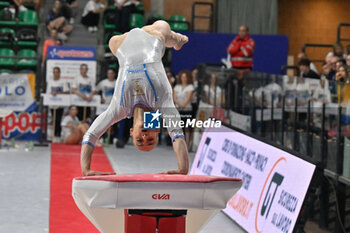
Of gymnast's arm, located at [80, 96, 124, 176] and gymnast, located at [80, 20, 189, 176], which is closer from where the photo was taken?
gymnast, located at [80, 20, 189, 176]

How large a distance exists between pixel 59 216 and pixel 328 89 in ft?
11.7

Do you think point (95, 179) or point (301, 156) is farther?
point (301, 156)

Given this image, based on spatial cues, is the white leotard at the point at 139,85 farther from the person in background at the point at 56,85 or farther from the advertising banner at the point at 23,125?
the advertising banner at the point at 23,125

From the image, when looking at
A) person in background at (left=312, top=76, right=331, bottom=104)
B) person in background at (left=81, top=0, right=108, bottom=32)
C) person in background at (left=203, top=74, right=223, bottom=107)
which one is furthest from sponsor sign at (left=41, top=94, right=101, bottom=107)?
person in background at (left=312, top=76, right=331, bottom=104)

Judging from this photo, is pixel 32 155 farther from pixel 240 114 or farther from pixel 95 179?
pixel 95 179

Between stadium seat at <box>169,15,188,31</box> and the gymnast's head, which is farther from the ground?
stadium seat at <box>169,15,188,31</box>

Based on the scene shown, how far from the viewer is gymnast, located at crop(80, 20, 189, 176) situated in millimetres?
4586

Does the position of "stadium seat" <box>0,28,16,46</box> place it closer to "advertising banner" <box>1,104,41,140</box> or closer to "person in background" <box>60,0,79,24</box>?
"person in background" <box>60,0,79,24</box>

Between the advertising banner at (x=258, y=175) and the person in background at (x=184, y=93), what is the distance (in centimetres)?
378

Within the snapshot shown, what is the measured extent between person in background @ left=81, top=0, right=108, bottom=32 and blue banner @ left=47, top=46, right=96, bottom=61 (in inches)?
161

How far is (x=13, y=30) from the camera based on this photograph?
55.0 feet

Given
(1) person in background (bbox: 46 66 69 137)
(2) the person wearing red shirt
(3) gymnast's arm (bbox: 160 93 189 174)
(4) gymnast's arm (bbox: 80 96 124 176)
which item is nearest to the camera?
(3) gymnast's arm (bbox: 160 93 189 174)

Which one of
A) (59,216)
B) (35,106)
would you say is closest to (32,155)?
(35,106)

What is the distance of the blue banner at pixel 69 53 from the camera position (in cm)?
1309
